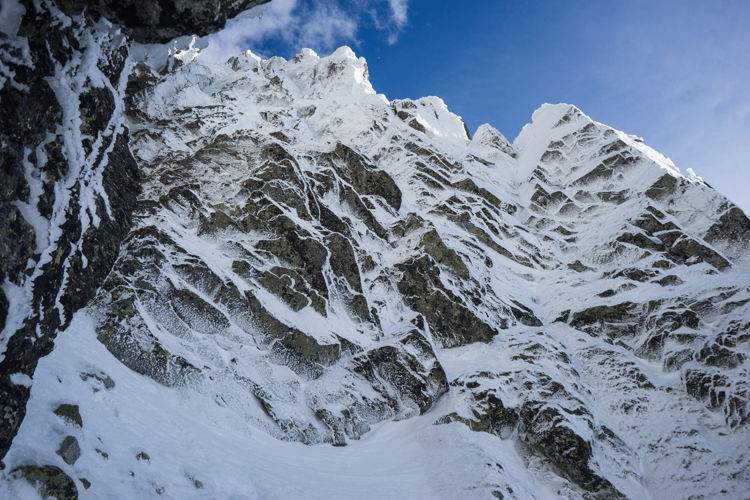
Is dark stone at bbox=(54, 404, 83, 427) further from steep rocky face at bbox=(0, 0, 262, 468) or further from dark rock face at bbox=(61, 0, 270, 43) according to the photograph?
dark rock face at bbox=(61, 0, 270, 43)

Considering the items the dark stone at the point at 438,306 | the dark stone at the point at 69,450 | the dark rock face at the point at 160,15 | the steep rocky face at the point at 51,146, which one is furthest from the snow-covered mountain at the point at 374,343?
the dark rock face at the point at 160,15

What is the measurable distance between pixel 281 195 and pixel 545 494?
1006 inches

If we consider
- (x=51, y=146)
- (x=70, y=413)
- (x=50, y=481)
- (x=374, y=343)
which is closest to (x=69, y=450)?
(x=50, y=481)

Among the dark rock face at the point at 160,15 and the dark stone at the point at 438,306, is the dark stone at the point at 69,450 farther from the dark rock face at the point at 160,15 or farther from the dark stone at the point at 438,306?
the dark stone at the point at 438,306

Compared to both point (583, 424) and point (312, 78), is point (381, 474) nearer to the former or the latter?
point (583, 424)

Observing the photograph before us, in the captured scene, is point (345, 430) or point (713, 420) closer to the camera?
point (345, 430)

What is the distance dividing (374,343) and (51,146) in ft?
74.6

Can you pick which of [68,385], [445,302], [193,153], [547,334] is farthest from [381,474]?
[193,153]

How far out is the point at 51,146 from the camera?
21.0 ft

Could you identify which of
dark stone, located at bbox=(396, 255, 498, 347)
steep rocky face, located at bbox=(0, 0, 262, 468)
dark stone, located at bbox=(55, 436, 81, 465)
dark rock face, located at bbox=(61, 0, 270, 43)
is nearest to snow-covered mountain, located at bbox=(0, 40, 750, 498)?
dark stone, located at bbox=(55, 436, 81, 465)

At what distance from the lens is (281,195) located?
32.1 m

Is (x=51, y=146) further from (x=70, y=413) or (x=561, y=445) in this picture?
(x=561, y=445)

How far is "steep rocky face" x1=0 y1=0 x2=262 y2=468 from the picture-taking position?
554 centimetres

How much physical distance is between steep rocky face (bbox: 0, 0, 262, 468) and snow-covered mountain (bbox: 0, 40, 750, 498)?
2.58 meters
